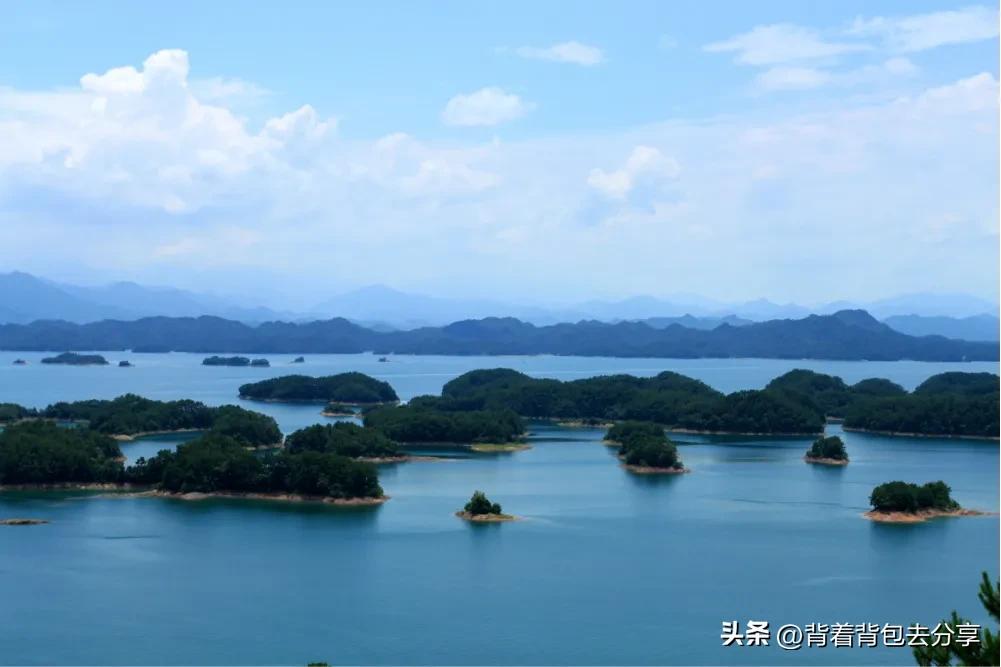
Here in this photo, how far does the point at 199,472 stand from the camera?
2736cm

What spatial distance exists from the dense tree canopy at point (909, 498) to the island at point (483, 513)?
6.94 meters

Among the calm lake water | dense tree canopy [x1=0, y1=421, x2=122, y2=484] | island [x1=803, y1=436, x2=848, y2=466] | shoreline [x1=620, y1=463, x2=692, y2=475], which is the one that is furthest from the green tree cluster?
island [x1=803, y1=436, x2=848, y2=466]

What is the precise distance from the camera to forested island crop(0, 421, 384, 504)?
88.0 feet

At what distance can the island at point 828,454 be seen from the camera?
35094mm

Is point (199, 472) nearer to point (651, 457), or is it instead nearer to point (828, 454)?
point (651, 457)

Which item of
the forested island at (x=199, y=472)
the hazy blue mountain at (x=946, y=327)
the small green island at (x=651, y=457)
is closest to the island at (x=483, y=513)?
the forested island at (x=199, y=472)

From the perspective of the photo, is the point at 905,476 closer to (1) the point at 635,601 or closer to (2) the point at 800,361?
(1) the point at 635,601

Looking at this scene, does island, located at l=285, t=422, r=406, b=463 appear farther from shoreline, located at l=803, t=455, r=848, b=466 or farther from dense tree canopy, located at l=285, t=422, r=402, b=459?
shoreline, located at l=803, t=455, r=848, b=466

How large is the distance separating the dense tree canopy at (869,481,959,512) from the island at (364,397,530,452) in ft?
47.1

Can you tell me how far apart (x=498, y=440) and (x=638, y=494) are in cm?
Result: 1075

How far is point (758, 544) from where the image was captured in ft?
74.5

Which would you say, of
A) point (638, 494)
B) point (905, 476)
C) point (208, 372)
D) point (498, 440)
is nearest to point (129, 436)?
point (498, 440)

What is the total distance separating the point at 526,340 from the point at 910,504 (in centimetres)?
9846

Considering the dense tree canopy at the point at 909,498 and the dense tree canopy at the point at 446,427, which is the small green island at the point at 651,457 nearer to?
the dense tree canopy at the point at 446,427
